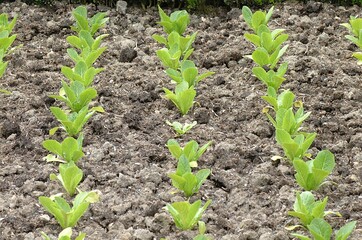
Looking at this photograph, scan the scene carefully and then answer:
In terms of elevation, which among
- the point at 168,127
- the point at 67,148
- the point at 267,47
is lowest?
the point at 168,127

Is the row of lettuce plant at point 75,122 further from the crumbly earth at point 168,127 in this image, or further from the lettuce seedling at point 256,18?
the lettuce seedling at point 256,18

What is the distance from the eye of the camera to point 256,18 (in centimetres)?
526

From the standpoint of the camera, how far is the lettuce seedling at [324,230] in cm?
322

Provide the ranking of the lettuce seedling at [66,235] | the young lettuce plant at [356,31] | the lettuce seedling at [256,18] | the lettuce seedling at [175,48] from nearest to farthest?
the lettuce seedling at [66,235]
the lettuce seedling at [175,48]
the young lettuce plant at [356,31]
the lettuce seedling at [256,18]

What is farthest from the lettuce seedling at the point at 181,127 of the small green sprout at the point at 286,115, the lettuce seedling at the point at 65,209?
the lettuce seedling at the point at 65,209

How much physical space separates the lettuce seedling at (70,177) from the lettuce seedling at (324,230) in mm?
1045

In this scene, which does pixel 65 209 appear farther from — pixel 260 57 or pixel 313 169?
pixel 260 57

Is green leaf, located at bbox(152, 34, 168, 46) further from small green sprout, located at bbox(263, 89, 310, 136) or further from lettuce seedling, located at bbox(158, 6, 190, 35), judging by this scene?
small green sprout, located at bbox(263, 89, 310, 136)

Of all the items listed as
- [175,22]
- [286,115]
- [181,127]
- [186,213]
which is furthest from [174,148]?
[175,22]

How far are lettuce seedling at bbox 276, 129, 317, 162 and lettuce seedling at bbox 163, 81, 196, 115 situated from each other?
25.3 inches

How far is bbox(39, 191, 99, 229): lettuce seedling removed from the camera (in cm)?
341

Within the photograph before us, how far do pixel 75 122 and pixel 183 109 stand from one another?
2.09 feet

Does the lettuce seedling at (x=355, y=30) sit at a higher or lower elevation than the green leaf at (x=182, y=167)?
higher

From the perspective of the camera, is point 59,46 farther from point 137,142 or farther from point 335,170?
point 335,170
